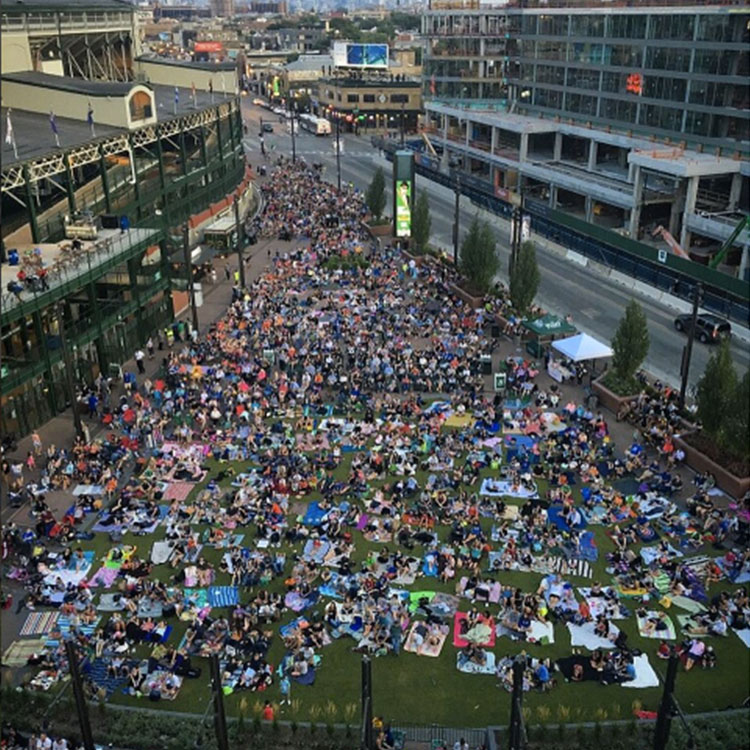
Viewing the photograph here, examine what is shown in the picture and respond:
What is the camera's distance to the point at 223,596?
25.4m

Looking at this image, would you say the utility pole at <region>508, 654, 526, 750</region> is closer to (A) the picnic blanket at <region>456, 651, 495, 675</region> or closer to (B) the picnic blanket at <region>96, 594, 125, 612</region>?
(A) the picnic blanket at <region>456, 651, 495, 675</region>

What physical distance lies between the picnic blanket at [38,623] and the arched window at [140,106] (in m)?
34.6

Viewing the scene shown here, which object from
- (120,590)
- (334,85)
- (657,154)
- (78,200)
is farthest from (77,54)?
(334,85)

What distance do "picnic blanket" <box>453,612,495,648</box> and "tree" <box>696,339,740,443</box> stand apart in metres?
13.5

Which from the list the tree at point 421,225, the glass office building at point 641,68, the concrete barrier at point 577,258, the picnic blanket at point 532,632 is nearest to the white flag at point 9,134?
the tree at point 421,225

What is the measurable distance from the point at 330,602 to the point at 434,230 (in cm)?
5780

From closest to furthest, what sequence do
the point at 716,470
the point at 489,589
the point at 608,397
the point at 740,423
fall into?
1. the point at 489,589
2. the point at 740,423
3. the point at 716,470
4. the point at 608,397

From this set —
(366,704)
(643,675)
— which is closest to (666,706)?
(643,675)

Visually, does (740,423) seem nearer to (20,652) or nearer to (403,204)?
(20,652)

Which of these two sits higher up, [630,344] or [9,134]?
[9,134]

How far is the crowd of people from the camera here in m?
23.3

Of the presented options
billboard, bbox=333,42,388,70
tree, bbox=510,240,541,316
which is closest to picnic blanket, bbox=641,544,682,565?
tree, bbox=510,240,541,316

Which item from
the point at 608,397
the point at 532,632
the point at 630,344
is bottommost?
the point at 532,632

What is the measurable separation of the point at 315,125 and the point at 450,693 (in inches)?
5290
